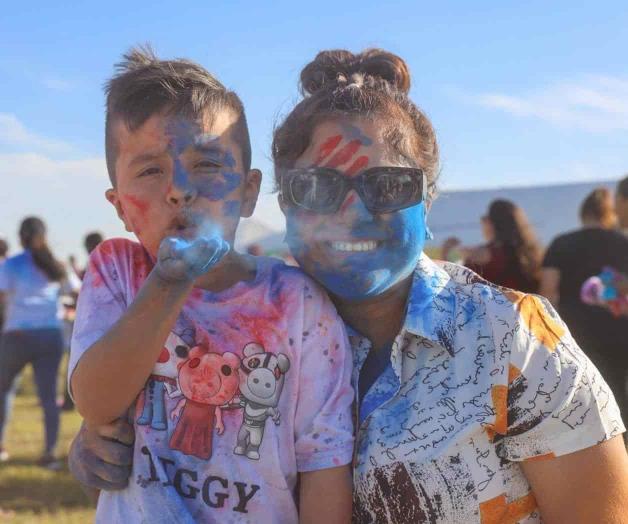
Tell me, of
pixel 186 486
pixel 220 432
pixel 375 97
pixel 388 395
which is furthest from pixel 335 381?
pixel 375 97

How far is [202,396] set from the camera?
162 centimetres

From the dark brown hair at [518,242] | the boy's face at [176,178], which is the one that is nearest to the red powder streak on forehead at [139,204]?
the boy's face at [176,178]

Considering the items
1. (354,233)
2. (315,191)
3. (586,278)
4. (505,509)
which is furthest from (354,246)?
(586,278)

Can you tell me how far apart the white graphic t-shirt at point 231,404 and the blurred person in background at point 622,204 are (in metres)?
3.80

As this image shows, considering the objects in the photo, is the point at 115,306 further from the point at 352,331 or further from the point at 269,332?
the point at 352,331

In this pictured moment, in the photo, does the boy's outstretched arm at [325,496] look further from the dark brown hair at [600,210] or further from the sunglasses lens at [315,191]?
the dark brown hair at [600,210]

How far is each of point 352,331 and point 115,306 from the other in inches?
19.8

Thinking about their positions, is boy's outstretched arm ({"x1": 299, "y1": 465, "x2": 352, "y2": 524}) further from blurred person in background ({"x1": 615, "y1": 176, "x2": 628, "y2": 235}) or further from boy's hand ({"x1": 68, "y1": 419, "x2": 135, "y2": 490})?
blurred person in background ({"x1": 615, "y1": 176, "x2": 628, "y2": 235})

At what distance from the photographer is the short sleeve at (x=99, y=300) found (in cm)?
161

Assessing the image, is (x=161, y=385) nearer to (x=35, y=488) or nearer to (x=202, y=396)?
(x=202, y=396)

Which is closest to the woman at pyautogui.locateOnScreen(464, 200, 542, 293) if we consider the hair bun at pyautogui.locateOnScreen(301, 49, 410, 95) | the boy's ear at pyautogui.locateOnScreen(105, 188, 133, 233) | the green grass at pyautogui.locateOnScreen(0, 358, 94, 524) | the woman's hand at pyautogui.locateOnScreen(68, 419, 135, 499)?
the green grass at pyautogui.locateOnScreen(0, 358, 94, 524)

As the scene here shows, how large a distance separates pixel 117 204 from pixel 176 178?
0.20m

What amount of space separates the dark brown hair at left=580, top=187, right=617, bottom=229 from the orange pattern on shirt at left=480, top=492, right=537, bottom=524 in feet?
12.5

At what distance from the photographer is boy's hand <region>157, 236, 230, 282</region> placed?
1.45 metres
